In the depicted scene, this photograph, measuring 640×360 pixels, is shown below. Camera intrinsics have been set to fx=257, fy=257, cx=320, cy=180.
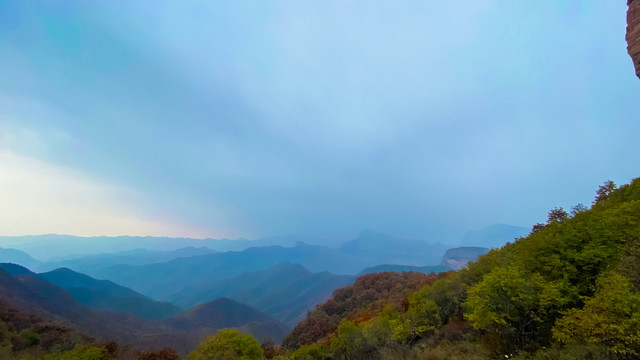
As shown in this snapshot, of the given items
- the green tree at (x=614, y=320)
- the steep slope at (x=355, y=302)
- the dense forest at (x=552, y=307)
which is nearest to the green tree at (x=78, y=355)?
the dense forest at (x=552, y=307)

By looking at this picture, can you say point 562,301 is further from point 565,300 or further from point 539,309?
point 539,309

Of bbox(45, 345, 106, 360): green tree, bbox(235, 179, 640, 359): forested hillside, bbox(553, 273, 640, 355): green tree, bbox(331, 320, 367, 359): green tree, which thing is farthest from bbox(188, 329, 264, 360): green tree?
bbox(553, 273, 640, 355): green tree

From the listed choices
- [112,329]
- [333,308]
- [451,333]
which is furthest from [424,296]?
[112,329]

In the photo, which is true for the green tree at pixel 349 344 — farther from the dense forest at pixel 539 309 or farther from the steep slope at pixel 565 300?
the steep slope at pixel 565 300

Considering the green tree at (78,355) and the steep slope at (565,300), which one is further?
the green tree at (78,355)

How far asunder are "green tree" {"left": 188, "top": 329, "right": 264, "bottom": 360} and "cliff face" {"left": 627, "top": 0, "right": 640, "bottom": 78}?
223ft

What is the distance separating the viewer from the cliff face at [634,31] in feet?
120

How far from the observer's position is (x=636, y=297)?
1380cm

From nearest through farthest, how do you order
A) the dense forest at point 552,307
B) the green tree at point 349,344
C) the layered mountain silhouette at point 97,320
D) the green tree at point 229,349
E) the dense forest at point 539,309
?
1. the dense forest at point 552,307
2. the dense forest at point 539,309
3. the green tree at point 229,349
4. the green tree at point 349,344
5. the layered mountain silhouette at point 97,320

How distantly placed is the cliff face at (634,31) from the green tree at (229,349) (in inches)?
2677

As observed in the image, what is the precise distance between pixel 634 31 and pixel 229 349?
7452cm

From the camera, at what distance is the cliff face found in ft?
120

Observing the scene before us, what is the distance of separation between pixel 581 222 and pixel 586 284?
5765 millimetres

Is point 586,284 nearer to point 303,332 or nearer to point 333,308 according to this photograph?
point 303,332
